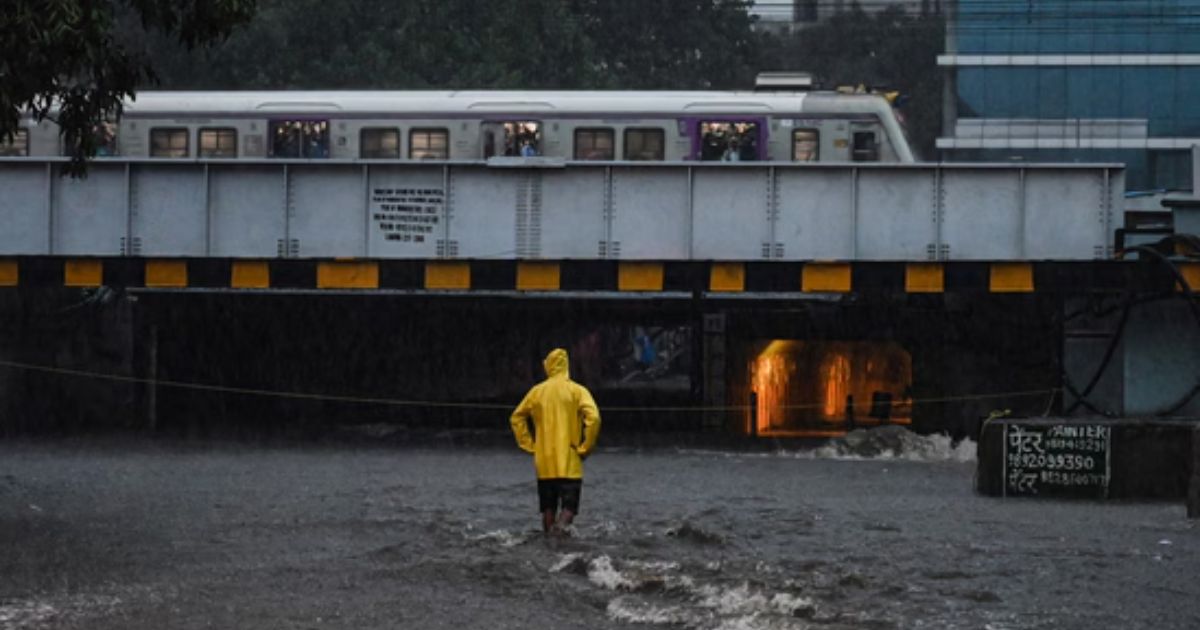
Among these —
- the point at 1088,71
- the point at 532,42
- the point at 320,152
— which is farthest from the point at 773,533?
the point at 1088,71

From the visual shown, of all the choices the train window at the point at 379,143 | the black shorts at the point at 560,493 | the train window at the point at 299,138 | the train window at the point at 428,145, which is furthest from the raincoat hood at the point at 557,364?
the train window at the point at 299,138

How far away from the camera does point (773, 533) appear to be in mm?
18047

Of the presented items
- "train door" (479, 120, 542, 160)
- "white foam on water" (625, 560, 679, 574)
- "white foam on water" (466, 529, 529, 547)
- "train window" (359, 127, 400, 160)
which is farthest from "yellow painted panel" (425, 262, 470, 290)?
"white foam on water" (625, 560, 679, 574)

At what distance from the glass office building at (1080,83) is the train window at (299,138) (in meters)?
37.7

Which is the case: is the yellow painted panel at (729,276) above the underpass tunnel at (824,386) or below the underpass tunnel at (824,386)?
above

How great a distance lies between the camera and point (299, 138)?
31812mm

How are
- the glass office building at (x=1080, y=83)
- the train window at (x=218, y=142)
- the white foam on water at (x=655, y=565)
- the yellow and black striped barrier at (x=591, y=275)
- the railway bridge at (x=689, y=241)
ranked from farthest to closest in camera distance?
the glass office building at (x=1080, y=83) < the train window at (x=218, y=142) < the yellow and black striped barrier at (x=591, y=275) < the railway bridge at (x=689, y=241) < the white foam on water at (x=655, y=565)

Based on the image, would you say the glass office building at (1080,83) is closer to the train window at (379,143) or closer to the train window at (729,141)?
the train window at (729,141)

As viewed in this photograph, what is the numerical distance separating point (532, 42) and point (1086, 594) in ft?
156

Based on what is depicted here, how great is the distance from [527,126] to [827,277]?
596 cm

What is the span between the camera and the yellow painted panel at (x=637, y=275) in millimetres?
28391

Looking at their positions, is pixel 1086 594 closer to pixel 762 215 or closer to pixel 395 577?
pixel 395 577

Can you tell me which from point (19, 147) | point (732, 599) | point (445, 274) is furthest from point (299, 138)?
point (732, 599)

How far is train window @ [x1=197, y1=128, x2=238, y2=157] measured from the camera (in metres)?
32.0
